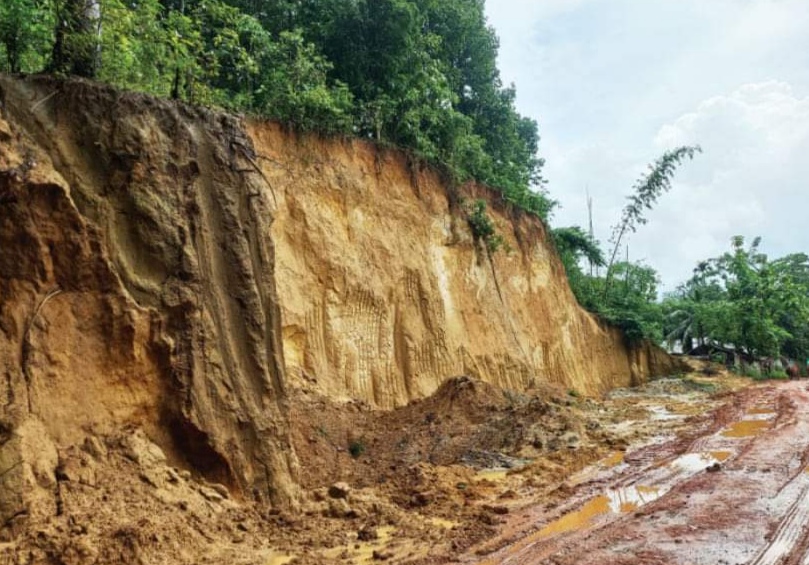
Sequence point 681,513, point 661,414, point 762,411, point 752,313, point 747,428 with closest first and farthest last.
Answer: point 681,513
point 747,428
point 762,411
point 661,414
point 752,313

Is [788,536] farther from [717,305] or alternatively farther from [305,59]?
[717,305]

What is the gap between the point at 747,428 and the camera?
11781 mm

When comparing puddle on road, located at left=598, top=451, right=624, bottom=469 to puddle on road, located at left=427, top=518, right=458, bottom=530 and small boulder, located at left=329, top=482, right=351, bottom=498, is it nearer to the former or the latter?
puddle on road, located at left=427, top=518, right=458, bottom=530

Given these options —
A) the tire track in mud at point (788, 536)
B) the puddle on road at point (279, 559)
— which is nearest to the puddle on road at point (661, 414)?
the tire track in mud at point (788, 536)

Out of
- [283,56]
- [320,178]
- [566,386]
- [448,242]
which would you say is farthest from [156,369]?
[566,386]

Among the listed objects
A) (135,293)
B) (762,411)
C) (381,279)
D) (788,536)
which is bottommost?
(762,411)

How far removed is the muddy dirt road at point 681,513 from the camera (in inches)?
199

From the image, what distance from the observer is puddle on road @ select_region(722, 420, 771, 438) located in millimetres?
11018

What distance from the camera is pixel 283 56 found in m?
13.5

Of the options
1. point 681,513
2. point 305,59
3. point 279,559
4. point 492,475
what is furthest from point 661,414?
point 279,559

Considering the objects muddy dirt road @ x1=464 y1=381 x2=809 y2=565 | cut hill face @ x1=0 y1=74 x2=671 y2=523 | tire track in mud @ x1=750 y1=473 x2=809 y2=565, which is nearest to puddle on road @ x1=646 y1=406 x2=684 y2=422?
muddy dirt road @ x1=464 y1=381 x2=809 y2=565

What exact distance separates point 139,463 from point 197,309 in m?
1.66

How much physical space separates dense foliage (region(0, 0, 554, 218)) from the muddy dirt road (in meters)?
6.70

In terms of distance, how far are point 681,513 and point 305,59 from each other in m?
11.2
